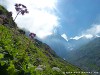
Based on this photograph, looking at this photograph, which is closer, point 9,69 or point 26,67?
point 9,69

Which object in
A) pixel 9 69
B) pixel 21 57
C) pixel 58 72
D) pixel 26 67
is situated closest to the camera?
pixel 9 69

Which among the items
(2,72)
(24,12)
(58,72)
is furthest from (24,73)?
(24,12)

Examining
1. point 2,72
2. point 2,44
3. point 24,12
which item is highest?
point 24,12

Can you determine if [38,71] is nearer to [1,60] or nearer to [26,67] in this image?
[26,67]

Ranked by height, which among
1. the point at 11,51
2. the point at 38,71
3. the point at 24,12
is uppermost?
the point at 24,12

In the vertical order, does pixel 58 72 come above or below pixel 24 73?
above

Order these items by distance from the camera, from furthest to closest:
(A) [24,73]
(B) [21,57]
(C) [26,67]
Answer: (B) [21,57], (C) [26,67], (A) [24,73]

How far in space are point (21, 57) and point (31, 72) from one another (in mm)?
3820

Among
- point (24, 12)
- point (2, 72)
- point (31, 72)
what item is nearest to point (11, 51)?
point (31, 72)

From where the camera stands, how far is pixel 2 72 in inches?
302

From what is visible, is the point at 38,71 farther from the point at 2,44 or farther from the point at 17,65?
the point at 2,44

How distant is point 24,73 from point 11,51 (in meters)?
3.11

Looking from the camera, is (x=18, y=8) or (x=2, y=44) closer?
(x=2, y=44)

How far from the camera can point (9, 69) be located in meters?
7.63
